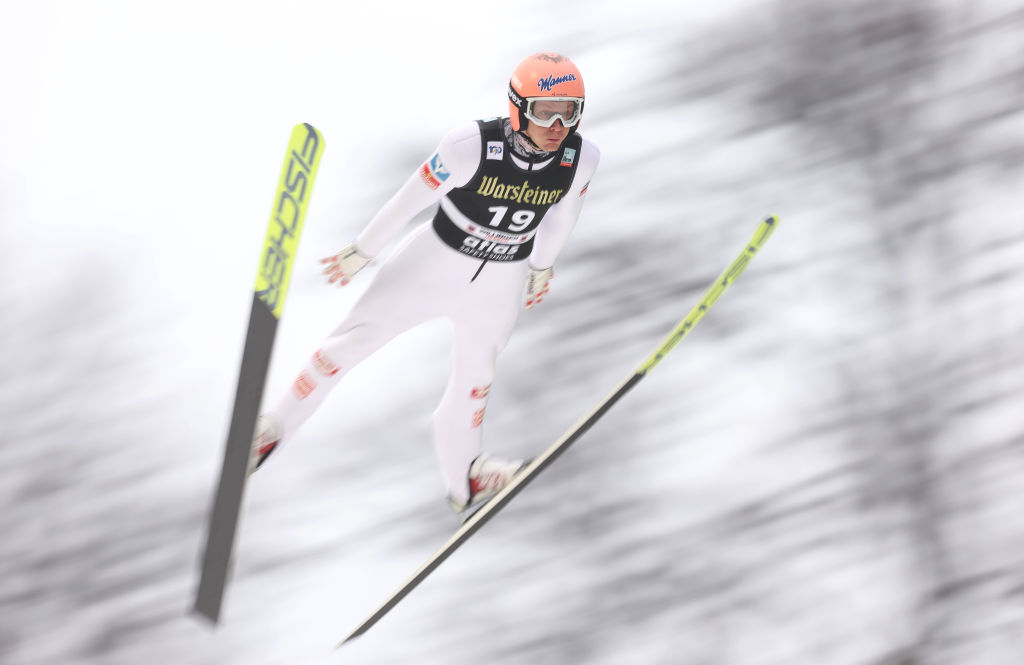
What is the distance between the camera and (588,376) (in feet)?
11.3

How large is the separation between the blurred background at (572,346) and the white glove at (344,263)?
2.85ft

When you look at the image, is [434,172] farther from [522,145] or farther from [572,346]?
[572,346]

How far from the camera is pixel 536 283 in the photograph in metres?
2.66

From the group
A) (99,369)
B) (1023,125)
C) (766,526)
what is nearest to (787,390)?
(766,526)

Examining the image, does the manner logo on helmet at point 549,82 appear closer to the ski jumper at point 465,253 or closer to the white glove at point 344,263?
the ski jumper at point 465,253

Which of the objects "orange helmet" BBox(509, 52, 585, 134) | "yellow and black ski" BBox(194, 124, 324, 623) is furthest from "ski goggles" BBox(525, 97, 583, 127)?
"yellow and black ski" BBox(194, 124, 324, 623)

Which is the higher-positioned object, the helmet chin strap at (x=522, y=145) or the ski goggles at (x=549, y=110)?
the ski goggles at (x=549, y=110)

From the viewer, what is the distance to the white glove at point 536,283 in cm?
264

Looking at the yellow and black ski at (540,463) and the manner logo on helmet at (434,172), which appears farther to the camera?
the yellow and black ski at (540,463)

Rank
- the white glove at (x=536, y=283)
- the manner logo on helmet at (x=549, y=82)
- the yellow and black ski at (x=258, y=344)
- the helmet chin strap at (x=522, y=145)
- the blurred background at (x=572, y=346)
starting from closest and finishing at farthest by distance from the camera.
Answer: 1. the yellow and black ski at (x=258, y=344)
2. the manner logo on helmet at (x=549, y=82)
3. the helmet chin strap at (x=522, y=145)
4. the white glove at (x=536, y=283)
5. the blurred background at (x=572, y=346)

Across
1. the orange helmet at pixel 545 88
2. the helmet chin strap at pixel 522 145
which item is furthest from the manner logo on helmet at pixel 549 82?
the helmet chin strap at pixel 522 145

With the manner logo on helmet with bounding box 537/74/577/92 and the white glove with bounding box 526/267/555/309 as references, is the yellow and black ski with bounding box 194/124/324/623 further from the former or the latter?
the white glove with bounding box 526/267/555/309

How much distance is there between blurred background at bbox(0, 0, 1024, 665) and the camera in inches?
129

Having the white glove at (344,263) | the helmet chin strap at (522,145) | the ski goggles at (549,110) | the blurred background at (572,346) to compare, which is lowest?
the blurred background at (572,346)
